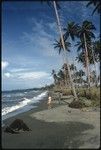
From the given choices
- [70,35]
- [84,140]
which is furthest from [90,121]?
[70,35]

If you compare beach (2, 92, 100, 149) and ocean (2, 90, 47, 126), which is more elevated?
beach (2, 92, 100, 149)

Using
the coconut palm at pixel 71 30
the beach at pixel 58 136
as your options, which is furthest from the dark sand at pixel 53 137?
the coconut palm at pixel 71 30

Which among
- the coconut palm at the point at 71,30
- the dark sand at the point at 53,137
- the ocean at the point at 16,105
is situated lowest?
the ocean at the point at 16,105

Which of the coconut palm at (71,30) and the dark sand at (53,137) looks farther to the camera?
the coconut palm at (71,30)

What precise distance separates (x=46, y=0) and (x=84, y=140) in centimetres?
2704

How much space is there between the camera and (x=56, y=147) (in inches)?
565

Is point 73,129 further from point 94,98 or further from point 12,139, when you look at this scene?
point 94,98

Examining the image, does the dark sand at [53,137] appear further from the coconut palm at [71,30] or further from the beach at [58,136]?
the coconut palm at [71,30]

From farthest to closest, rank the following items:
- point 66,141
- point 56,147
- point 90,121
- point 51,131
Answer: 1. point 90,121
2. point 51,131
3. point 66,141
4. point 56,147

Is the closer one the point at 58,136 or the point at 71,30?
the point at 58,136

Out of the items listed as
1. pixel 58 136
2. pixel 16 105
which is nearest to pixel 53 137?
pixel 58 136

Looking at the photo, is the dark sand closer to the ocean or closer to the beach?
the beach

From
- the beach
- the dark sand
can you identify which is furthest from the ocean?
the dark sand

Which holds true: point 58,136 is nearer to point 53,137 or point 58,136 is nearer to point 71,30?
point 53,137
